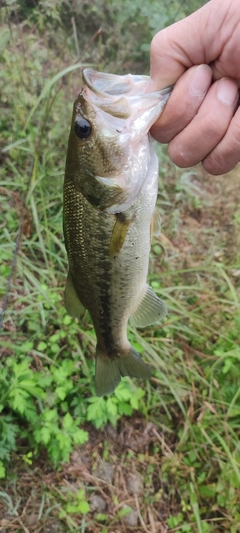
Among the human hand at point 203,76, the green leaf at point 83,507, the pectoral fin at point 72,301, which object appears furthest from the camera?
the green leaf at point 83,507

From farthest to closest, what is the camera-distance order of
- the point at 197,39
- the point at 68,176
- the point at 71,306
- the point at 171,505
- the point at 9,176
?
the point at 9,176 < the point at 171,505 < the point at 71,306 < the point at 68,176 < the point at 197,39

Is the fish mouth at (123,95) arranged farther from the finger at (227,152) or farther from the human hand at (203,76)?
the finger at (227,152)

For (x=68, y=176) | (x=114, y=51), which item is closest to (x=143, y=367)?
(x=68, y=176)

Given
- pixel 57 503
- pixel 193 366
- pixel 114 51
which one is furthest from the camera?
pixel 114 51

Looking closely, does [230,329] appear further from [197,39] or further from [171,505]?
[197,39]

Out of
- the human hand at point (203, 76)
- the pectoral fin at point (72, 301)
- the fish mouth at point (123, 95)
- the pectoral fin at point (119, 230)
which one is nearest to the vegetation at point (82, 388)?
the pectoral fin at point (72, 301)

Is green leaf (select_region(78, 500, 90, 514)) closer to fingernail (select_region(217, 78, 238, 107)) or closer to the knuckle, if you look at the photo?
the knuckle
